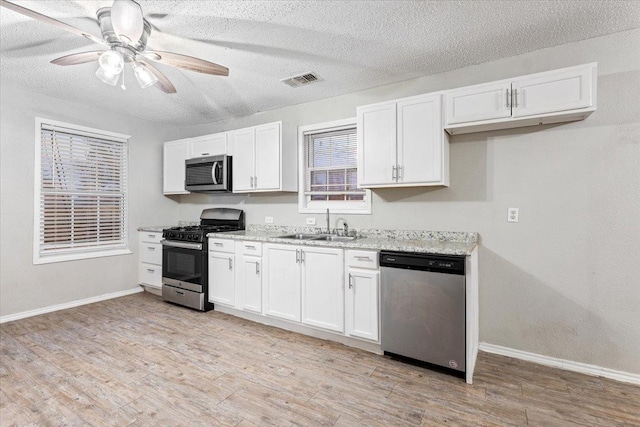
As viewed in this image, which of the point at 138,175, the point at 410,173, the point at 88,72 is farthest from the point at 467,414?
the point at 138,175

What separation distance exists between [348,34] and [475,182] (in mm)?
1679

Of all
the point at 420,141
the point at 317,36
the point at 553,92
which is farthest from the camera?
the point at 420,141

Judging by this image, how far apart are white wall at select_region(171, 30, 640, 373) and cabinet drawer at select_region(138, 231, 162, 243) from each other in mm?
3472

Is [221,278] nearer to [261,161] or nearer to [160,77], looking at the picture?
[261,161]

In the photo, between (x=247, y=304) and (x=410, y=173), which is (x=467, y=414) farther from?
(x=247, y=304)

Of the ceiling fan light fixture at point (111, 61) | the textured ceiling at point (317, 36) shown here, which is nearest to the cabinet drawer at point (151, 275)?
the textured ceiling at point (317, 36)

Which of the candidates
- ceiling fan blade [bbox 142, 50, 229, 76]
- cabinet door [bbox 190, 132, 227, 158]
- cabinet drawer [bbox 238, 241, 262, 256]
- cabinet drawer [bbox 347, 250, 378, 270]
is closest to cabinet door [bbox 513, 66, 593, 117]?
cabinet drawer [bbox 347, 250, 378, 270]

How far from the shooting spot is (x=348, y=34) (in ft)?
7.84

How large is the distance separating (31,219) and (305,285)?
10.8 ft

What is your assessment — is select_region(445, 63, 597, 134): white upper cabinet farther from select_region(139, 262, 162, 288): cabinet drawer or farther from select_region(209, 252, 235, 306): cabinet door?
select_region(139, 262, 162, 288): cabinet drawer

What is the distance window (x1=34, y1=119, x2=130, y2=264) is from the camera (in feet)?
12.2

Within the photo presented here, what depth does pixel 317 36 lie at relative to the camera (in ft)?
7.94

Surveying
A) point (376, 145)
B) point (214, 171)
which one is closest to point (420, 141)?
point (376, 145)

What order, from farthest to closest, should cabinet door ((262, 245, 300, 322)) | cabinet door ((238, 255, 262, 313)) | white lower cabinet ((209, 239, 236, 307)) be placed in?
1. white lower cabinet ((209, 239, 236, 307))
2. cabinet door ((238, 255, 262, 313))
3. cabinet door ((262, 245, 300, 322))
